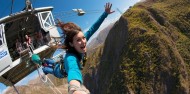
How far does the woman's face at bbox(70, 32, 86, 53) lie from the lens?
20.0 ft

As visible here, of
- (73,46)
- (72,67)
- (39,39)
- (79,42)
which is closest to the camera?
(72,67)

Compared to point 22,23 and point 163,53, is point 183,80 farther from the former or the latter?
point 22,23

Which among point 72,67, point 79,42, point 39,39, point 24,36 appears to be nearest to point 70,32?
point 79,42

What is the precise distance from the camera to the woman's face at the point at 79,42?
6082mm

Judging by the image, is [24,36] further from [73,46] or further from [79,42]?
[79,42]

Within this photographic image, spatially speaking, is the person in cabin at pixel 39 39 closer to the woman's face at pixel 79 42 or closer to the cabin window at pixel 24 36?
the cabin window at pixel 24 36

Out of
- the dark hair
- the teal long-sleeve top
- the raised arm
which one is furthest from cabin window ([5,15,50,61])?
the teal long-sleeve top

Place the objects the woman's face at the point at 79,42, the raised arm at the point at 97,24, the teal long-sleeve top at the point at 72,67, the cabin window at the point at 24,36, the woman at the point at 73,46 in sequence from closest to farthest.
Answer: the teal long-sleeve top at the point at 72,67
the woman at the point at 73,46
the woman's face at the point at 79,42
the raised arm at the point at 97,24
the cabin window at the point at 24,36

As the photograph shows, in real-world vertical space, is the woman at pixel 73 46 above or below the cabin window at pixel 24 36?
above

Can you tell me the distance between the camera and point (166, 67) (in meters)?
188

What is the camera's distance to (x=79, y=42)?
6.09 meters

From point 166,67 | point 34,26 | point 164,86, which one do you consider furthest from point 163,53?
point 34,26

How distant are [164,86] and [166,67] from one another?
38.9 ft

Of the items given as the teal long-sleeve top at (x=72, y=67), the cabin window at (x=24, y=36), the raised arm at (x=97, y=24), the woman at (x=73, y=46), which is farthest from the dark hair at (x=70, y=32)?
the cabin window at (x=24, y=36)
